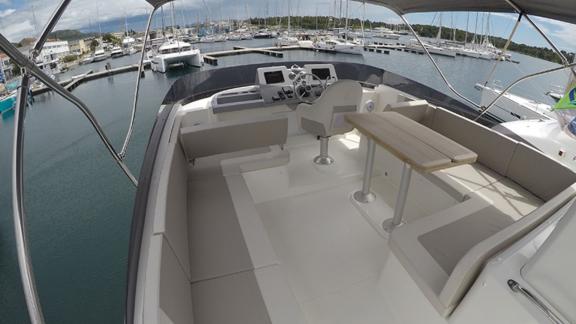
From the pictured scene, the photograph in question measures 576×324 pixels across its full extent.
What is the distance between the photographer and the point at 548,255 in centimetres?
81

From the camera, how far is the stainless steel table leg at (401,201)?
5.57 feet

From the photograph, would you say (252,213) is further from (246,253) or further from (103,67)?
(103,67)

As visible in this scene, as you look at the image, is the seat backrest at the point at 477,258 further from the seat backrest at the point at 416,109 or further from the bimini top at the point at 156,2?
the bimini top at the point at 156,2

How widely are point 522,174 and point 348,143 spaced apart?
1.56 m

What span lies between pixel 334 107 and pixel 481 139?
1252mm

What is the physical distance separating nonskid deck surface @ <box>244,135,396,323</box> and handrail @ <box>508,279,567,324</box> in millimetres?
678

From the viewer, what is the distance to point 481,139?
2301mm

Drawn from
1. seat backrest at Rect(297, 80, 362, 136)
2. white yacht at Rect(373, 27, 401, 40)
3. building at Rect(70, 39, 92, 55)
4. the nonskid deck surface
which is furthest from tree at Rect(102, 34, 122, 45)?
the nonskid deck surface

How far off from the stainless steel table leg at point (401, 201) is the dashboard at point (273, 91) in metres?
1.61

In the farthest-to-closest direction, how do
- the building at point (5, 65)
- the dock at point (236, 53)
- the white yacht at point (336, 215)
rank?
the dock at point (236, 53) → the white yacht at point (336, 215) → the building at point (5, 65)

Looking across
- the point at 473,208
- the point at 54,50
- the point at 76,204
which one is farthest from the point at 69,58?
the point at 473,208

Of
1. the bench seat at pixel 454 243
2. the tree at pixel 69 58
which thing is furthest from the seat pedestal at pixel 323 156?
the tree at pixel 69 58

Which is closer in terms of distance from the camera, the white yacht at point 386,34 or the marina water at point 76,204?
the marina water at point 76,204

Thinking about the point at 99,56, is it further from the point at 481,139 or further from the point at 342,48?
the point at 481,139
